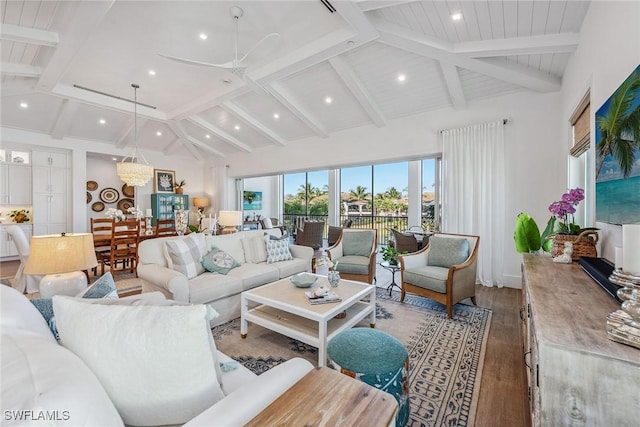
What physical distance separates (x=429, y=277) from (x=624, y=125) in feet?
6.77

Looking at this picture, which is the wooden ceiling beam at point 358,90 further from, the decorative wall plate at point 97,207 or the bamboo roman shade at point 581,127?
the decorative wall plate at point 97,207

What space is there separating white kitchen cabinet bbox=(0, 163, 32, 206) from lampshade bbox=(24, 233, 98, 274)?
6.27m

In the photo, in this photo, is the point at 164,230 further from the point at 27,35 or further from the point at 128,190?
the point at 128,190

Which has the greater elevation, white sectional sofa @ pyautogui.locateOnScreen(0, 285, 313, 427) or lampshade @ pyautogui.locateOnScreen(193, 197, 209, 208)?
lampshade @ pyautogui.locateOnScreen(193, 197, 209, 208)

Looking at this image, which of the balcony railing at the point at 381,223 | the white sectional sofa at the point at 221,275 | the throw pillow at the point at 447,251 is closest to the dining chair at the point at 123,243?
the white sectional sofa at the point at 221,275

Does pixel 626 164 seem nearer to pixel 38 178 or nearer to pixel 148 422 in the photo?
pixel 148 422

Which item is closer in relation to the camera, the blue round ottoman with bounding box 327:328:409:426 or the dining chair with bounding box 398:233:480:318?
the blue round ottoman with bounding box 327:328:409:426

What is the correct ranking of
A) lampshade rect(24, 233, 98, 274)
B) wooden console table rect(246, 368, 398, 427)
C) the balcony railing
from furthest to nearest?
the balcony railing, lampshade rect(24, 233, 98, 274), wooden console table rect(246, 368, 398, 427)

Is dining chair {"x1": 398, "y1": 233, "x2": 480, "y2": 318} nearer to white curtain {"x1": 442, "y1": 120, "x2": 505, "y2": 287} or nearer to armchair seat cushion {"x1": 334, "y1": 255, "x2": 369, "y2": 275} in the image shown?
armchair seat cushion {"x1": 334, "y1": 255, "x2": 369, "y2": 275}

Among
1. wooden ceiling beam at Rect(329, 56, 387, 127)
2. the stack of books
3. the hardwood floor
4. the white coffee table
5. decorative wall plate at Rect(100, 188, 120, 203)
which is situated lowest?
the hardwood floor

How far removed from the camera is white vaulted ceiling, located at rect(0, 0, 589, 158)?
277 cm

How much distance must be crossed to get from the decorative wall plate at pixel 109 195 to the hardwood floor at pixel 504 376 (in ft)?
29.6

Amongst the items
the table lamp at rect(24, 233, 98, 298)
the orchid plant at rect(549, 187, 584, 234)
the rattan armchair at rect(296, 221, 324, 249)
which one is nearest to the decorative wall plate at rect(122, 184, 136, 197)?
the rattan armchair at rect(296, 221, 324, 249)

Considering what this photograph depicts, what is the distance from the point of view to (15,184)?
19.4 feet
